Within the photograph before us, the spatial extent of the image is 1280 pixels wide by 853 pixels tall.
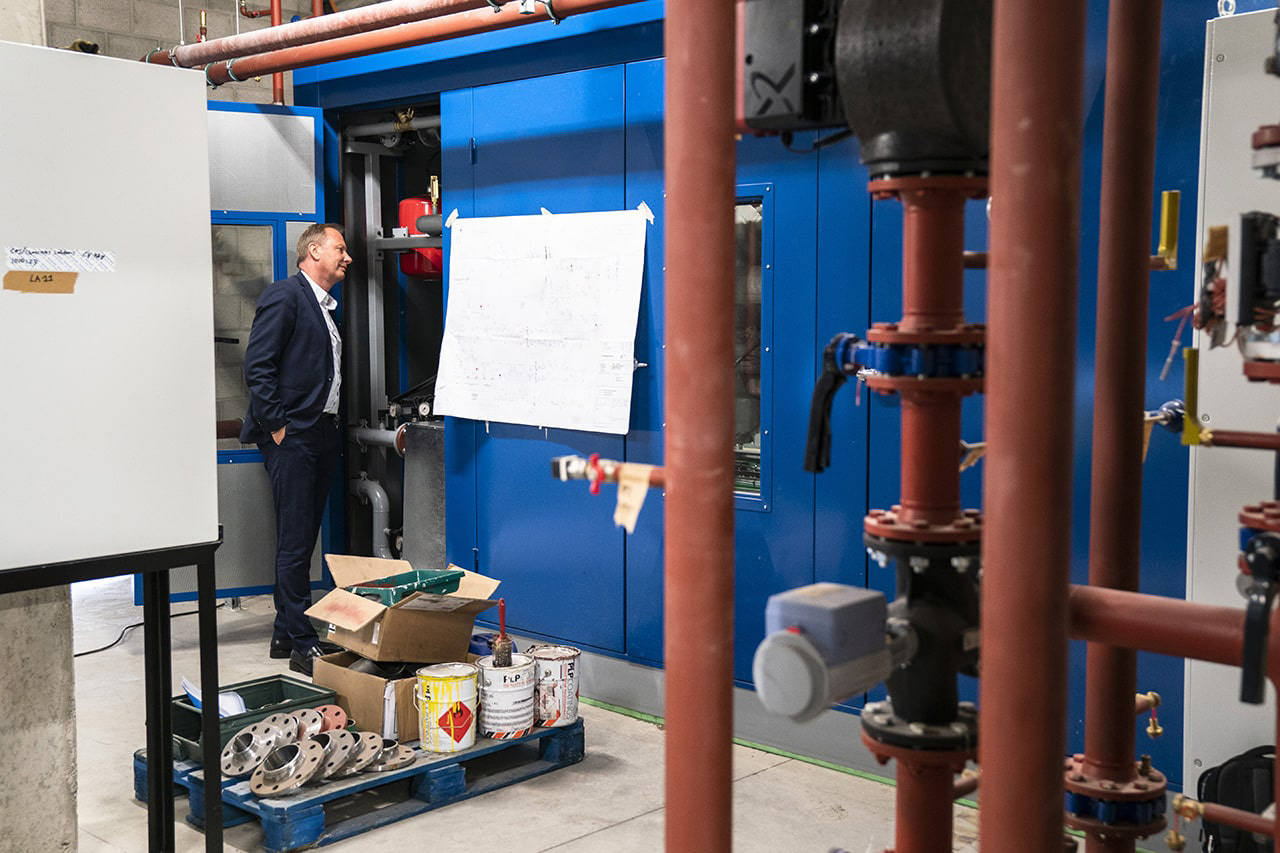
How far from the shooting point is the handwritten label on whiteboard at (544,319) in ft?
14.7

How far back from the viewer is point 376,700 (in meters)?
3.83

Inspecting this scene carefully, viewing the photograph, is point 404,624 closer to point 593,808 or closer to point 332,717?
point 332,717

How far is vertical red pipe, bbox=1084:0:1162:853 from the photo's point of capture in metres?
1.59

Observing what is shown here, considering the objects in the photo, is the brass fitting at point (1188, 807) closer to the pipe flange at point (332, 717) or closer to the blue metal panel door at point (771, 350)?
the blue metal panel door at point (771, 350)

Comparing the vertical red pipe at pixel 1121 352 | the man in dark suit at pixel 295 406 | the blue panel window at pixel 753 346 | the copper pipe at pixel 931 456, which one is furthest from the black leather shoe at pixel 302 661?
the copper pipe at pixel 931 456

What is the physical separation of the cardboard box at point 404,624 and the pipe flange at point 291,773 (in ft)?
1.42

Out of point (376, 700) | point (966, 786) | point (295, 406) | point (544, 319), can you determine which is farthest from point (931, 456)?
point (295, 406)

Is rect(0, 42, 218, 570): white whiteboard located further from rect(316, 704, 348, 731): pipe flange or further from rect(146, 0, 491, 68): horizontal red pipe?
rect(146, 0, 491, 68): horizontal red pipe

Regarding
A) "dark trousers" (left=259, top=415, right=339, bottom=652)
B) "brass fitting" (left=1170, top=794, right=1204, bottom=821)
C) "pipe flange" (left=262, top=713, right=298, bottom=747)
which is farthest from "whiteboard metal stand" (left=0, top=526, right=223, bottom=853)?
"brass fitting" (left=1170, top=794, right=1204, bottom=821)

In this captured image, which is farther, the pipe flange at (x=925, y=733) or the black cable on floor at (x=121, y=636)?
the black cable on floor at (x=121, y=636)

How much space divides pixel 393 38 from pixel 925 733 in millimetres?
4065

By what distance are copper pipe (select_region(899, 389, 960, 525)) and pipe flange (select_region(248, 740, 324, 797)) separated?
2.57m

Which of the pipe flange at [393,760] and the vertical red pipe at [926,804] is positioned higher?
the vertical red pipe at [926,804]

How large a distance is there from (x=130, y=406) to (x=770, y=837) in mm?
2157
